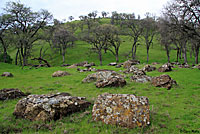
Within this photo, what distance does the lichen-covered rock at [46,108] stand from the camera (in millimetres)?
7172

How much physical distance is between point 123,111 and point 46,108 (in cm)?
385

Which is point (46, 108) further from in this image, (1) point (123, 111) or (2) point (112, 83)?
(2) point (112, 83)

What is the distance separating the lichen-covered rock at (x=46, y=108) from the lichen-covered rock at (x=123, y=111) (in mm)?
1525

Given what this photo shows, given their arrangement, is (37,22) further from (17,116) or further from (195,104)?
(195,104)

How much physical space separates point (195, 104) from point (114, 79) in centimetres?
746

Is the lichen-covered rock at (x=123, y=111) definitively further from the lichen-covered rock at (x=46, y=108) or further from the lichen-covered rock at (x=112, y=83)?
the lichen-covered rock at (x=112, y=83)

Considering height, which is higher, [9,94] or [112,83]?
[9,94]

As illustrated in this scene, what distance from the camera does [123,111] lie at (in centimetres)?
676

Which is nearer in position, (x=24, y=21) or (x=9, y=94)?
(x=9, y=94)

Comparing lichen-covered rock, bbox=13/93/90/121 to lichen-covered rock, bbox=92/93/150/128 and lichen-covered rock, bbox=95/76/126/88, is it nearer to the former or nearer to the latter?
lichen-covered rock, bbox=92/93/150/128

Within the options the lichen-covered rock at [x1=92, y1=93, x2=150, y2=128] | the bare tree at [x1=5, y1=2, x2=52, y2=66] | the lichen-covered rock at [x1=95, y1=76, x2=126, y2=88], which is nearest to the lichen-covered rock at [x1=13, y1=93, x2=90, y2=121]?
the lichen-covered rock at [x1=92, y1=93, x2=150, y2=128]

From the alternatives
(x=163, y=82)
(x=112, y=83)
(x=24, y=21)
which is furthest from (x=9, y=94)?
(x=24, y=21)

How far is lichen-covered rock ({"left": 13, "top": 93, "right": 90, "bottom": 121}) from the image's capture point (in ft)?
23.5

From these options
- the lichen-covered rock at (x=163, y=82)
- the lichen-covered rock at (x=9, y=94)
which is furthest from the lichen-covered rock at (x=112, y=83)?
the lichen-covered rock at (x=9, y=94)
